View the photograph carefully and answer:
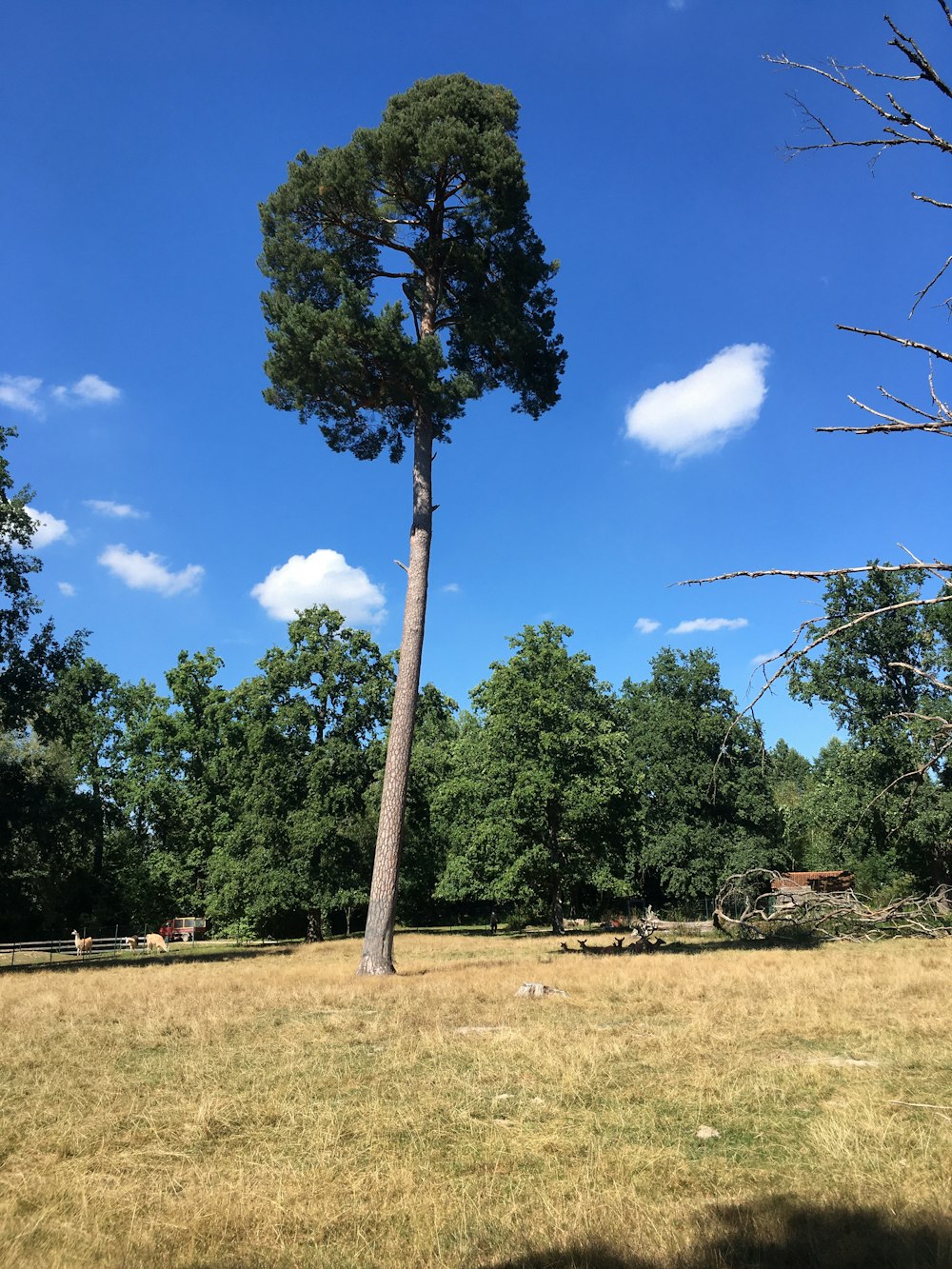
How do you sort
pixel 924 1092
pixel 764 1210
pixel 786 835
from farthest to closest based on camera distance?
pixel 786 835
pixel 924 1092
pixel 764 1210

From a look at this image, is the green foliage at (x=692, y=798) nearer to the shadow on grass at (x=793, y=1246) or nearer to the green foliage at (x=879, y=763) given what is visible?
the green foliage at (x=879, y=763)

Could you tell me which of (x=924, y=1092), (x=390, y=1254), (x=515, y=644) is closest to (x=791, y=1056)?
(x=924, y=1092)

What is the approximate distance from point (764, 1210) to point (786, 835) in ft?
153

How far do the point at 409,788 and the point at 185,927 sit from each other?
2944 centimetres

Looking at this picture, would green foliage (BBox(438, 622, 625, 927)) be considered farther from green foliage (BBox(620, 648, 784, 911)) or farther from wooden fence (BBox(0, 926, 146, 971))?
wooden fence (BBox(0, 926, 146, 971))

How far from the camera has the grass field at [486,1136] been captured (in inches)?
167

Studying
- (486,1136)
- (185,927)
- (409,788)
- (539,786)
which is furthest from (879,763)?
(185,927)

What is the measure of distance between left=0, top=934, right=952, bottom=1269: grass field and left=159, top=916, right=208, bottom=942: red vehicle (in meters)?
41.6

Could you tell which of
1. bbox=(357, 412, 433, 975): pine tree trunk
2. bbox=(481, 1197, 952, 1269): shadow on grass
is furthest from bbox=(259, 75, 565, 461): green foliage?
bbox=(481, 1197, 952, 1269): shadow on grass

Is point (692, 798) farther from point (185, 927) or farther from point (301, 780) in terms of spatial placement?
point (185, 927)

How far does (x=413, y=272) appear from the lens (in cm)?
2195

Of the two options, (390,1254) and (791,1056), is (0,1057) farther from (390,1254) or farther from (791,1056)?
(791,1056)

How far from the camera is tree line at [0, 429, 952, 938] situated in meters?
30.9

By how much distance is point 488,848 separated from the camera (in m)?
30.4
